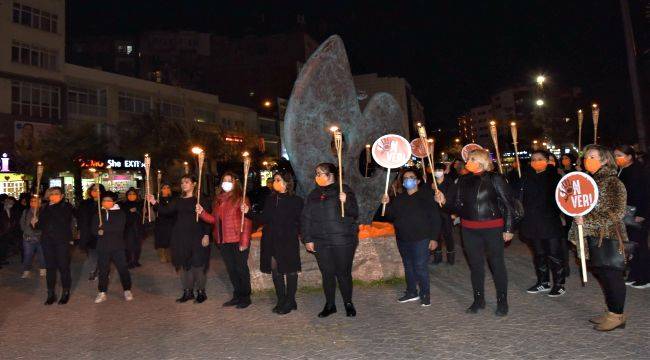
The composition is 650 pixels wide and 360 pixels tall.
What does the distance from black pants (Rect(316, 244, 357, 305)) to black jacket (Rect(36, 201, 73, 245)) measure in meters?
4.06

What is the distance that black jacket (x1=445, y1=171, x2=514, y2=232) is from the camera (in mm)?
5852

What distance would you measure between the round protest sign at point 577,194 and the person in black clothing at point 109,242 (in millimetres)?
6072

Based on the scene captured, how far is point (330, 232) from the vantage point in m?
6.05

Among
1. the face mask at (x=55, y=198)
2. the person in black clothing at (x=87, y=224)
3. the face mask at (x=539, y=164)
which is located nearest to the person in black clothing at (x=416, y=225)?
the face mask at (x=539, y=164)

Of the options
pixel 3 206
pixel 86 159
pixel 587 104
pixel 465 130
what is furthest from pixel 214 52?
pixel 465 130

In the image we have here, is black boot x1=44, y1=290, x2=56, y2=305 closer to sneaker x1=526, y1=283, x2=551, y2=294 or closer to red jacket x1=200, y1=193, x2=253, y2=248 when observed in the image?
red jacket x1=200, y1=193, x2=253, y2=248

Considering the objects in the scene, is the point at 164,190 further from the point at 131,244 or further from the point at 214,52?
the point at 214,52

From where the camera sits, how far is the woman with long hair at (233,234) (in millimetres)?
6773

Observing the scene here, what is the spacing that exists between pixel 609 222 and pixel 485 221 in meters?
1.29

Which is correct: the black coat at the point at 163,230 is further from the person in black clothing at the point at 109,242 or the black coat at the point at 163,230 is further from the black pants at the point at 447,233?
the black pants at the point at 447,233

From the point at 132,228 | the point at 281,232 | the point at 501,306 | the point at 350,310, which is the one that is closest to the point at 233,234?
the point at 281,232

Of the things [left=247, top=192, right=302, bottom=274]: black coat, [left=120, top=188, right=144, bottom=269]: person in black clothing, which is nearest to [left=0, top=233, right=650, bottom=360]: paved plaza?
[left=247, top=192, right=302, bottom=274]: black coat

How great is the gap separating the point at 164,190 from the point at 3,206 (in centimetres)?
429

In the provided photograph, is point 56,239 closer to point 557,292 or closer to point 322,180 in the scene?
point 322,180
